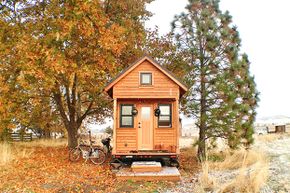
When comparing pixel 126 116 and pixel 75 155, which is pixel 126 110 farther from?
pixel 75 155

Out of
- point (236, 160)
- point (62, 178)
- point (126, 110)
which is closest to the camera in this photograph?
point (62, 178)

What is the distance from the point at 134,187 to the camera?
12.6 meters

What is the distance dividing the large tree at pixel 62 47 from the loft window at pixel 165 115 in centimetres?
384

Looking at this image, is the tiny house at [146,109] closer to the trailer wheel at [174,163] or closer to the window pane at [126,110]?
the window pane at [126,110]

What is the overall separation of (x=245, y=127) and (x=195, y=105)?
3004mm

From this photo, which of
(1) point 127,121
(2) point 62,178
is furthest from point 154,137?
(2) point 62,178

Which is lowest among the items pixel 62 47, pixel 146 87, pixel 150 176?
pixel 150 176

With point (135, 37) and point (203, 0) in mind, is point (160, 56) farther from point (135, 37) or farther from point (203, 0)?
point (203, 0)

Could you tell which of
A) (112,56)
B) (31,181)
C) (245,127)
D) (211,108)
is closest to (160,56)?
(112,56)

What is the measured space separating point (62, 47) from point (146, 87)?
5630mm

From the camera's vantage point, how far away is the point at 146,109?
56.6ft

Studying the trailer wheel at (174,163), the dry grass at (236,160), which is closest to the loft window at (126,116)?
the trailer wheel at (174,163)

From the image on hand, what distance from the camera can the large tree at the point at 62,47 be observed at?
55.3ft

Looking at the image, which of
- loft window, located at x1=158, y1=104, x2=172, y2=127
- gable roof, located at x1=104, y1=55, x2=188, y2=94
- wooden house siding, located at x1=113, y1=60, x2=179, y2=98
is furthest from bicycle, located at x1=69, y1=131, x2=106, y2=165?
loft window, located at x1=158, y1=104, x2=172, y2=127
